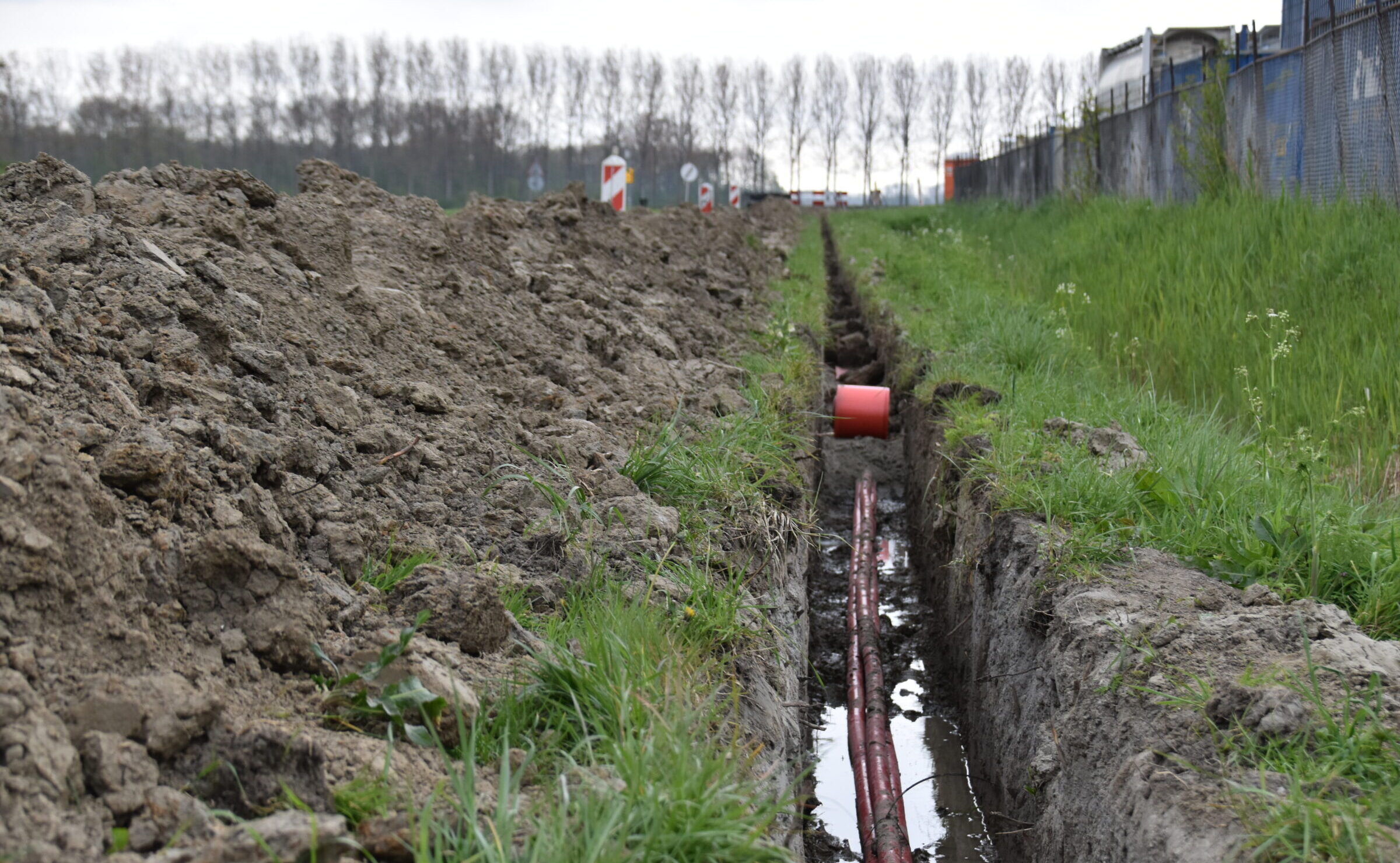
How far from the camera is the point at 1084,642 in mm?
3012

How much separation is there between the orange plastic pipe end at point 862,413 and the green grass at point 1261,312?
4.99 ft

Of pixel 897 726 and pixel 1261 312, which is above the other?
pixel 1261 312

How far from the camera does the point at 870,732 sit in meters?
3.78

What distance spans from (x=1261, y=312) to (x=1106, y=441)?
8.10 feet

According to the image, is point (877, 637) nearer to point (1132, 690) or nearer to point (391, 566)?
point (1132, 690)

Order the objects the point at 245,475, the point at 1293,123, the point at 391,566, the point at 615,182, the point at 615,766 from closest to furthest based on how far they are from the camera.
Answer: the point at 615,766
the point at 245,475
the point at 391,566
the point at 1293,123
the point at 615,182

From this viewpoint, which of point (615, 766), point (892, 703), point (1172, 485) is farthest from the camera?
point (892, 703)

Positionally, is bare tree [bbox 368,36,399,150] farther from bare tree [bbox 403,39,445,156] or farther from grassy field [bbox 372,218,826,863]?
grassy field [bbox 372,218,826,863]

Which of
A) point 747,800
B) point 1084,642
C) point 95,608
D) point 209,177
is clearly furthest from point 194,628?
point 209,177

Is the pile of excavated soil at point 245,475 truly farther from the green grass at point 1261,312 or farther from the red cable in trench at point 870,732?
the green grass at point 1261,312

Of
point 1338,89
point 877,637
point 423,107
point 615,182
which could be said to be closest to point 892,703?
point 877,637

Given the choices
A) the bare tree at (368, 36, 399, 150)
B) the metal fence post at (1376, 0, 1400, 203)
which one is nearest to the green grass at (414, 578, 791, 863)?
the metal fence post at (1376, 0, 1400, 203)

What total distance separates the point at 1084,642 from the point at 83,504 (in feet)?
8.69

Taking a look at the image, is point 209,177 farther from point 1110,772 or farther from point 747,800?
point 1110,772
